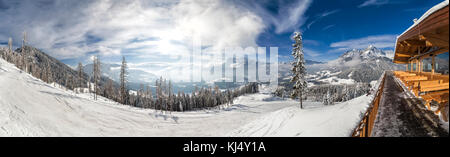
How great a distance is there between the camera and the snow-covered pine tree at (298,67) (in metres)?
26.1

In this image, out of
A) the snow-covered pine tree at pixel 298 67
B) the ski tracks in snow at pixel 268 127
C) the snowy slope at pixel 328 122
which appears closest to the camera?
the snowy slope at pixel 328 122

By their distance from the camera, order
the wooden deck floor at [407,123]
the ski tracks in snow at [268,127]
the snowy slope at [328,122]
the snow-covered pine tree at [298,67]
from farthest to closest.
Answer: the snow-covered pine tree at [298,67] → the ski tracks in snow at [268,127] → the snowy slope at [328,122] → the wooden deck floor at [407,123]

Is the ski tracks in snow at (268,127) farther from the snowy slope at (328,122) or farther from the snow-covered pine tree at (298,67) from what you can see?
the snow-covered pine tree at (298,67)

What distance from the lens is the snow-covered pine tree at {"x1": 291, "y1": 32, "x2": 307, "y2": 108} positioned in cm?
2609

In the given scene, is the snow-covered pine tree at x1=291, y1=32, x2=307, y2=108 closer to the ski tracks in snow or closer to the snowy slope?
the ski tracks in snow

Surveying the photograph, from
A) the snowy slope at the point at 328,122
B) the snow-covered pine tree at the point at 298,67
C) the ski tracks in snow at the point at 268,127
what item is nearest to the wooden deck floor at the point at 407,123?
the snowy slope at the point at 328,122

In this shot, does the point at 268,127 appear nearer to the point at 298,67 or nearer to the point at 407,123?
the point at 298,67

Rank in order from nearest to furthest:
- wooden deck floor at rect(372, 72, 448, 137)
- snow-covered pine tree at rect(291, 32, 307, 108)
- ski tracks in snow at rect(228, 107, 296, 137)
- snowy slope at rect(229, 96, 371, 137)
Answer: wooden deck floor at rect(372, 72, 448, 137)
snowy slope at rect(229, 96, 371, 137)
ski tracks in snow at rect(228, 107, 296, 137)
snow-covered pine tree at rect(291, 32, 307, 108)

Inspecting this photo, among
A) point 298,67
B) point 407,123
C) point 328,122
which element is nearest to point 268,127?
point 328,122

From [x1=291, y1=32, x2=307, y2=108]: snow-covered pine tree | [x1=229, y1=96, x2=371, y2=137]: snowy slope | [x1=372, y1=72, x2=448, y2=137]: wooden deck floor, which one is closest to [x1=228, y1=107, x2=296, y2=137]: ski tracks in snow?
[x1=229, y1=96, x2=371, y2=137]: snowy slope
